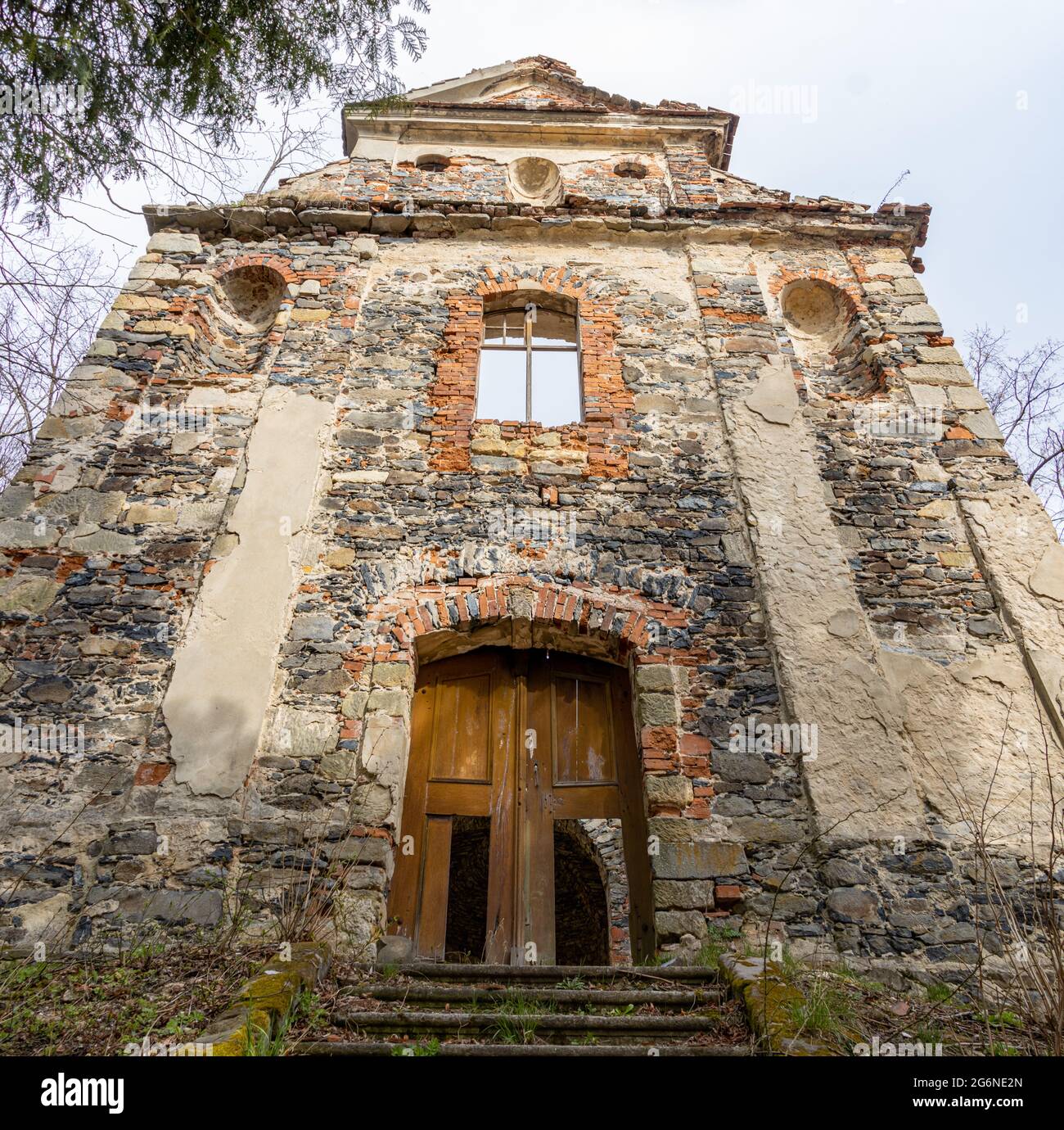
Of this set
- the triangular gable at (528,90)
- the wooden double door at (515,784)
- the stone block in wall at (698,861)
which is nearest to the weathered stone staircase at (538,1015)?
the stone block in wall at (698,861)

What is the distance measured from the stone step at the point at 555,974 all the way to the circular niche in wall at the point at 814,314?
5.79 metres

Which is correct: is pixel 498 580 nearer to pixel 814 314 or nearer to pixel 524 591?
pixel 524 591

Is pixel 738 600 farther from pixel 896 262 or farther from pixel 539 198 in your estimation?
pixel 539 198

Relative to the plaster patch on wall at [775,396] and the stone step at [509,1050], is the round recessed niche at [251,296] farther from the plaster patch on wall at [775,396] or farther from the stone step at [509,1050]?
the stone step at [509,1050]

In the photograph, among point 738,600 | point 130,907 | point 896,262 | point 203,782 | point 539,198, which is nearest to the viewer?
point 130,907

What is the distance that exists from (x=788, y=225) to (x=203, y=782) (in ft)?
24.0

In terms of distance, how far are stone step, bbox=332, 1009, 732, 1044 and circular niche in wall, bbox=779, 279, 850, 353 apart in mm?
6179

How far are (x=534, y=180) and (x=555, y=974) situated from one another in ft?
26.7

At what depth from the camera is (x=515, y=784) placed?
17.2 feet

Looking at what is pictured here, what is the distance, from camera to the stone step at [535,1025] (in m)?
3.07

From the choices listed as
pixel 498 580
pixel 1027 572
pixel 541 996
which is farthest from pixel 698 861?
pixel 1027 572

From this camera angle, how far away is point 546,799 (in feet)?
17.1

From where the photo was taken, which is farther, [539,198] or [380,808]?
[539,198]
